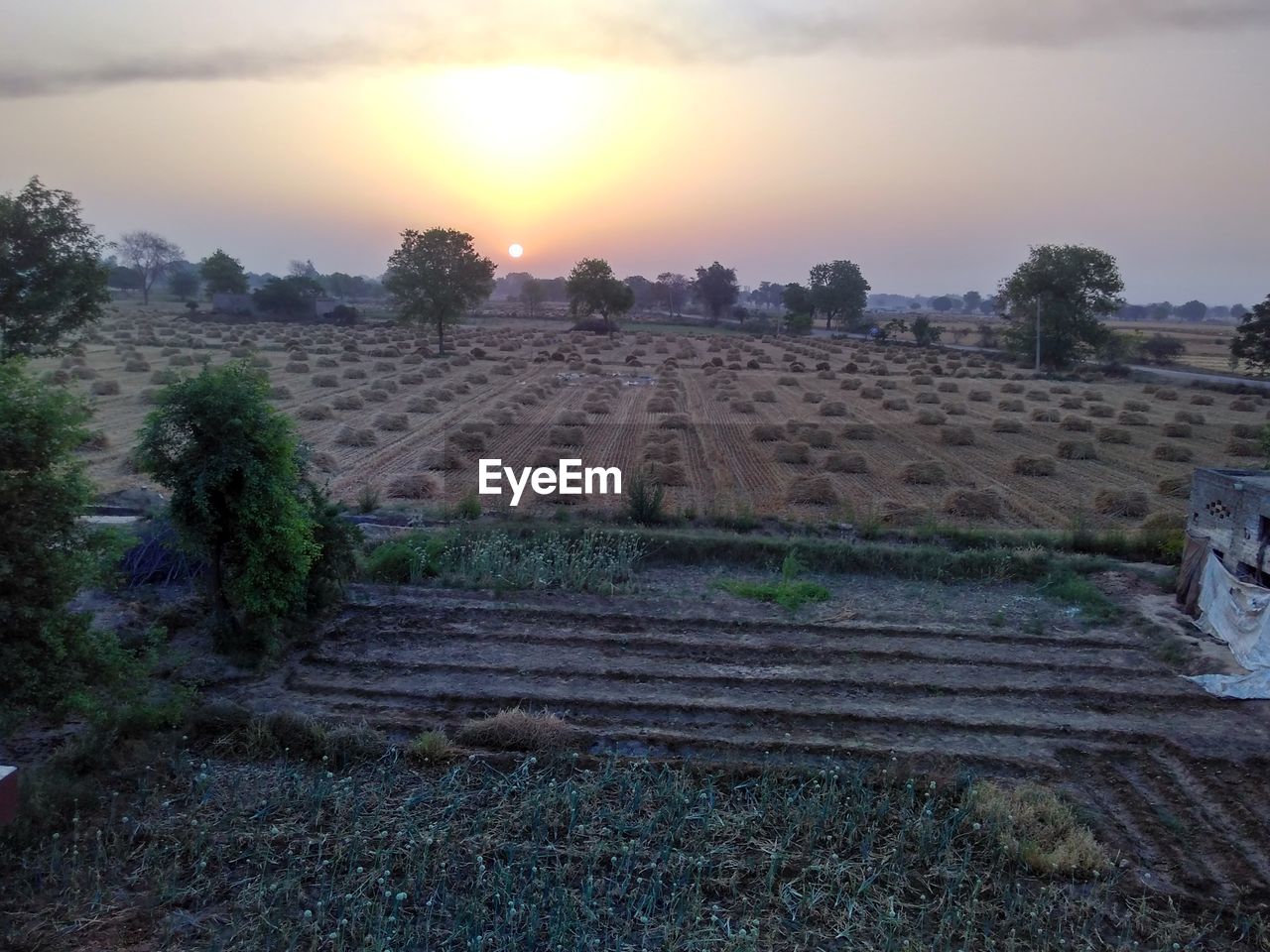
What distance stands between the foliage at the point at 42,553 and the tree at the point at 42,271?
19480 millimetres

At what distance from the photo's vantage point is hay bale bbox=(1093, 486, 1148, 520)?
62.6 ft

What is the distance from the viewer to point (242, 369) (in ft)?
33.9

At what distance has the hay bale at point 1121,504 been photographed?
19.1 meters

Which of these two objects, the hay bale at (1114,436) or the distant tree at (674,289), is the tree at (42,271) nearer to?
the hay bale at (1114,436)

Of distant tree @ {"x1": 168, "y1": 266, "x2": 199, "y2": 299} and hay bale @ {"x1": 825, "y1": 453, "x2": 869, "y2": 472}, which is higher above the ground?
distant tree @ {"x1": 168, "y1": 266, "x2": 199, "y2": 299}

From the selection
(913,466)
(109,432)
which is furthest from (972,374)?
(109,432)

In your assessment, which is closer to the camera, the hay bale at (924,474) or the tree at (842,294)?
the hay bale at (924,474)

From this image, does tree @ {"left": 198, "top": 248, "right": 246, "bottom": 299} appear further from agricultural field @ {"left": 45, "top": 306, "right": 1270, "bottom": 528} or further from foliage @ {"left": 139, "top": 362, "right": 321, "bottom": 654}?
foliage @ {"left": 139, "top": 362, "right": 321, "bottom": 654}

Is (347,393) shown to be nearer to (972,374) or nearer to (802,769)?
(802,769)

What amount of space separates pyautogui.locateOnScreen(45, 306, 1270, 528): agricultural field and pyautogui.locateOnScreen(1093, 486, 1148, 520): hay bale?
0.05 meters

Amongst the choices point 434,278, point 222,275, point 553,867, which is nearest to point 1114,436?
point 553,867

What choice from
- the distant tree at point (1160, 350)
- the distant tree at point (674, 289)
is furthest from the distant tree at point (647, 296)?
the distant tree at point (1160, 350)

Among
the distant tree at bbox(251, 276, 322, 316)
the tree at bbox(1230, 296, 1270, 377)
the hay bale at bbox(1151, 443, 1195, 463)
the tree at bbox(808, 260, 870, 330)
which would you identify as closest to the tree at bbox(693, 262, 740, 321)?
the tree at bbox(808, 260, 870, 330)

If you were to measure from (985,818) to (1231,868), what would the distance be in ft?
6.37
